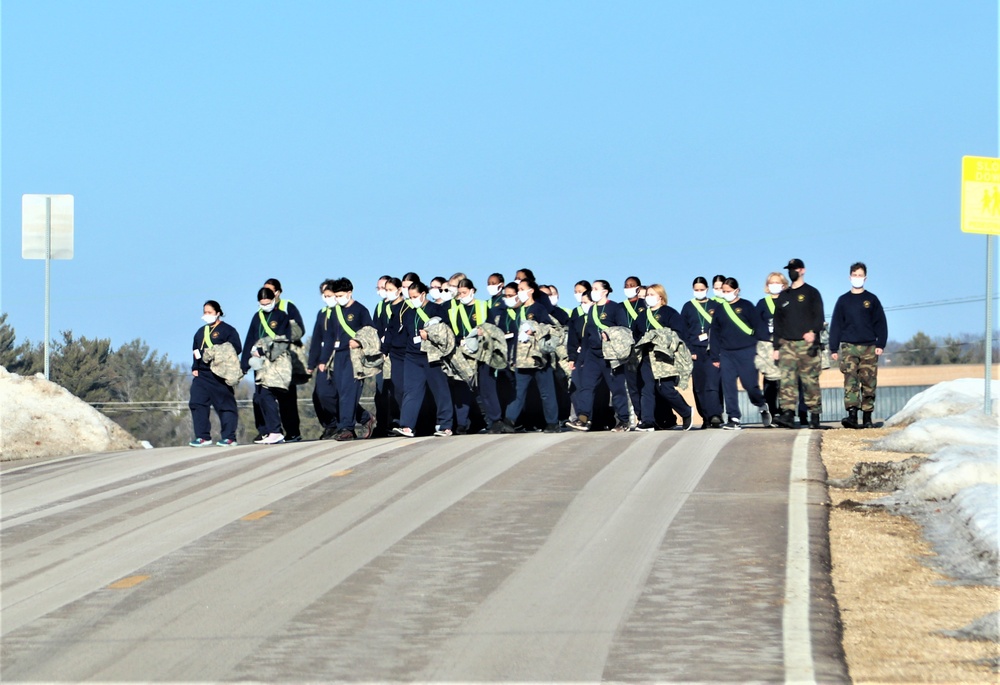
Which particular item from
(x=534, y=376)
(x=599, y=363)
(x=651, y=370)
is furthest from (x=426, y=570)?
(x=599, y=363)

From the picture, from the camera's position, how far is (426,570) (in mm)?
10141

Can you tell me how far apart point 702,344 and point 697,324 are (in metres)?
0.30

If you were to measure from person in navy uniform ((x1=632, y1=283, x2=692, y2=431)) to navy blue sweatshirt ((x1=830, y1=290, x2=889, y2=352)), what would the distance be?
7.77 feet

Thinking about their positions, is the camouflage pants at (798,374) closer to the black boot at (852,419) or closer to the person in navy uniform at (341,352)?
the black boot at (852,419)

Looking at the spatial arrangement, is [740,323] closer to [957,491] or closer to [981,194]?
[981,194]

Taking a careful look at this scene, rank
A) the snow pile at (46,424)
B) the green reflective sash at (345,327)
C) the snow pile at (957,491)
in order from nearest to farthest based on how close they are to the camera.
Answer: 1. the snow pile at (957,491)
2. the snow pile at (46,424)
3. the green reflective sash at (345,327)

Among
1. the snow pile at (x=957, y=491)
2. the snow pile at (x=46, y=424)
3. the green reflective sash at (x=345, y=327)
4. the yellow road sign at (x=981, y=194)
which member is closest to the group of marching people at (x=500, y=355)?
the green reflective sash at (x=345, y=327)

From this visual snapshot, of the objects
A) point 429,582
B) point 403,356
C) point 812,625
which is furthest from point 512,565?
point 403,356

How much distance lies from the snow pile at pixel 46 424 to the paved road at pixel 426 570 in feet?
9.53

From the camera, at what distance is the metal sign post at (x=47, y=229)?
2083cm

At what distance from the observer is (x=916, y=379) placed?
199 feet

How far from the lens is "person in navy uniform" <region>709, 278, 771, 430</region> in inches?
864

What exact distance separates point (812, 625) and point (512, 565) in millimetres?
2484

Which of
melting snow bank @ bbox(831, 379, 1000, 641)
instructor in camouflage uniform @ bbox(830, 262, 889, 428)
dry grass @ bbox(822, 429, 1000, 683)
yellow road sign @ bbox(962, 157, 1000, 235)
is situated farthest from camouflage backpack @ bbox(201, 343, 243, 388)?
dry grass @ bbox(822, 429, 1000, 683)
